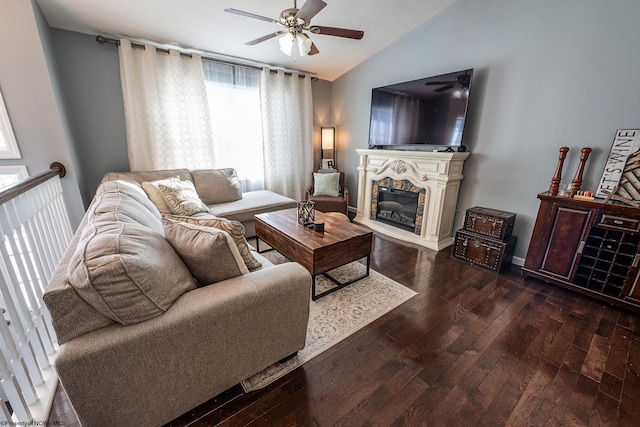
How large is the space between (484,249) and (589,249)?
76cm

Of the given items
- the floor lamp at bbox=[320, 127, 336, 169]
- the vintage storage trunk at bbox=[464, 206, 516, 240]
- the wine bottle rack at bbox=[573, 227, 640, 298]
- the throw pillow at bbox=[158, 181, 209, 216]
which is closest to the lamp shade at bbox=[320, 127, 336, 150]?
the floor lamp at bbox=[320, 127, 336, 169]

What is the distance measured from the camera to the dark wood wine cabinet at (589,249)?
1.94 m

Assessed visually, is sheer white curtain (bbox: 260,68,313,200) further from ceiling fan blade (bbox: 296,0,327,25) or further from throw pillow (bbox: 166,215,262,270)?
throw pillow (bbox: 166,215,262,270)

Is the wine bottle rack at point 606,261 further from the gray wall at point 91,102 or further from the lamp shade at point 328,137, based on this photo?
the gray wall at point 91,102

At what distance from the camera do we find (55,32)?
2.63 m

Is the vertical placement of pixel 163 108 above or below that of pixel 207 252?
above

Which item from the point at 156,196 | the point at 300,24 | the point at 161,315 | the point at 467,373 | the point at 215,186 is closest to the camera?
the point at 161,315

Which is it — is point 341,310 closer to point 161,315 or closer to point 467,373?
point 467,373

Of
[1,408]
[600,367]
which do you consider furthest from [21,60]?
[600,367]

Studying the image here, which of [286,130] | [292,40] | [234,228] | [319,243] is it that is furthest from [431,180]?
[234,228]

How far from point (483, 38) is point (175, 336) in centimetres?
378

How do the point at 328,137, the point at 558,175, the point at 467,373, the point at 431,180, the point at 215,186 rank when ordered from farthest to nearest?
the point at 328,137 < the point at 215,186 < the point at 431,180 < the point at 558,175 < the point at 467,373

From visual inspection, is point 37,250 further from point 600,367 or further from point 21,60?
point 600,367

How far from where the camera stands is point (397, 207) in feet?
12.2
